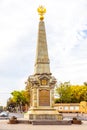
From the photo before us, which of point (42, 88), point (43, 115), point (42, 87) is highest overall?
point (42, 87)

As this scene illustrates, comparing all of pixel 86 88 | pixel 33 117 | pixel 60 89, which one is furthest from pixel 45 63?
pixel 86 88

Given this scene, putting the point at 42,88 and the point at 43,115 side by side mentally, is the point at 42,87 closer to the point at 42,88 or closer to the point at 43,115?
the point at 42,88

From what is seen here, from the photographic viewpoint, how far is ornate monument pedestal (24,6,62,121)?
126 feet

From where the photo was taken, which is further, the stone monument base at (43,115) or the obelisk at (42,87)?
the obelisk at (42,87)

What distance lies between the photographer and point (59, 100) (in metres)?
91.7

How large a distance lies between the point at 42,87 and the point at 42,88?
0.40 feet

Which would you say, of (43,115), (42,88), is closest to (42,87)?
(42,88)

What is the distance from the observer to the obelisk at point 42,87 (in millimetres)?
38500

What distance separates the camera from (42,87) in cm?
3909

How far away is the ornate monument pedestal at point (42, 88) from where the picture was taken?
1516 inches

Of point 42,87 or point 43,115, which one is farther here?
point 42,87

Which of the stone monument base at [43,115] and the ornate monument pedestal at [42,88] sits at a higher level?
the ornate monument pedestal at [42,88]

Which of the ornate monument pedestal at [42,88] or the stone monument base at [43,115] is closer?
the stone monument base at [43,115]

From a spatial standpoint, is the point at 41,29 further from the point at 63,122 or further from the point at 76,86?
the point at 76,86
